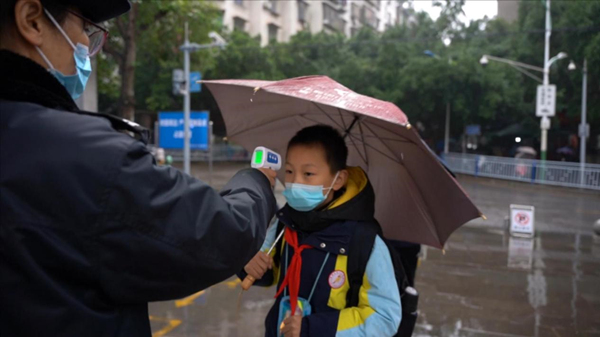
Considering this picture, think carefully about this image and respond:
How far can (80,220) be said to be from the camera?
1.08 m

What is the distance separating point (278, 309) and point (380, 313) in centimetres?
48

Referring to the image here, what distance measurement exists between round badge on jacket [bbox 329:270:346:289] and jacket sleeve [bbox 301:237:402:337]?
9cm

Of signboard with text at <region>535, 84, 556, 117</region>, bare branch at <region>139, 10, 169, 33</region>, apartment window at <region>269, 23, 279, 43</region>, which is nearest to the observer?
bare branch at <region>139, 10, 169, 33</region>

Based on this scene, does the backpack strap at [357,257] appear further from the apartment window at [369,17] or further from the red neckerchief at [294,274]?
the apartment window at [369,17]

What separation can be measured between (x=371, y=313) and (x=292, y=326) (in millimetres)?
319

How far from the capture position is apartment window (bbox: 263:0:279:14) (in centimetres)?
3864

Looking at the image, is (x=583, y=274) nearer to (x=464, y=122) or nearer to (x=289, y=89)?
(x=289, y=89)

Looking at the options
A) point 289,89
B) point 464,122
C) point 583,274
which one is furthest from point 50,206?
point 464,122

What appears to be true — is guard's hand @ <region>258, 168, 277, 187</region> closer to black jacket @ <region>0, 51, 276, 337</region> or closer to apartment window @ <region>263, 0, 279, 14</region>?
black jacket @ <region>0, 51, 276, 337</region>

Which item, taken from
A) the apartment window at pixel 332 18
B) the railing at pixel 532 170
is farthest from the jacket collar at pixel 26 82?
the apartment window at pixel 332 18

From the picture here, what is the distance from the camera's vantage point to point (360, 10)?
176 ft

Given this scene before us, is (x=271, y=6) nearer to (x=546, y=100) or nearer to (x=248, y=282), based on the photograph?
(x=546, y=100)

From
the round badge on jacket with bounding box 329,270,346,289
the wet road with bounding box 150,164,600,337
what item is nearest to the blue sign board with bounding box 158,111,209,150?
the wet road with bounding box 150,164,600,337

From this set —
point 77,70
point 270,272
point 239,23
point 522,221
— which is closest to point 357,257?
point 270,272
